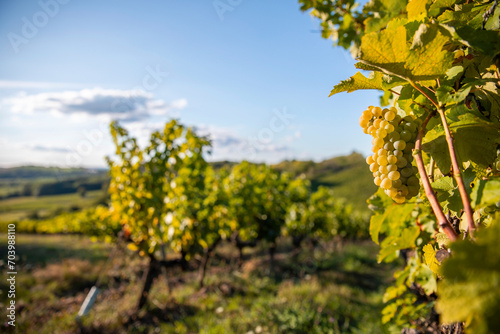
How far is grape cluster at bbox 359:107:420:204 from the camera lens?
0.79 m

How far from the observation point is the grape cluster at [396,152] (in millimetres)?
791

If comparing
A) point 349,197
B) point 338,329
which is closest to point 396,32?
point 338,329

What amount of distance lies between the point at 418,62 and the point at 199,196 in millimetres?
5066

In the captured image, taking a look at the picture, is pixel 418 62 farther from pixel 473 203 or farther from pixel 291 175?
pixel 291 175

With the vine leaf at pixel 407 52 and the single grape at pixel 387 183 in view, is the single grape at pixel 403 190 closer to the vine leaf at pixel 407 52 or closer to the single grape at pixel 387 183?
the single grape at pixel 387 183

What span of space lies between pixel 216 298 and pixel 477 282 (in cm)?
637

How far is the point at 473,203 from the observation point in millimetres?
578

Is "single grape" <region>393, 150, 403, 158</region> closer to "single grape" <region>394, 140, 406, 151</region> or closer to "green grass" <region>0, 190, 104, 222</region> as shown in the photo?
"single grape" <region>394, 140, 406, 151</region>

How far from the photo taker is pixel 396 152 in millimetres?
791

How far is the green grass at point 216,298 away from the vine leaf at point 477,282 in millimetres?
4414

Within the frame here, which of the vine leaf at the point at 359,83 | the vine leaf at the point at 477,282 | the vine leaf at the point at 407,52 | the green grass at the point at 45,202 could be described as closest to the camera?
the vine leaf at the point at 477,282

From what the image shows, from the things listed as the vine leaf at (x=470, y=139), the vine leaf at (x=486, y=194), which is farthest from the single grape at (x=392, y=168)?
the vine leaf at (x=486, y=194)

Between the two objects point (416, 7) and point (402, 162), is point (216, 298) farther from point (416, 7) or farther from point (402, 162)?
point (416, 7)

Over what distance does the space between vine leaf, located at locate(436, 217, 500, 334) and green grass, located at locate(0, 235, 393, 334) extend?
A: 4414 mm
